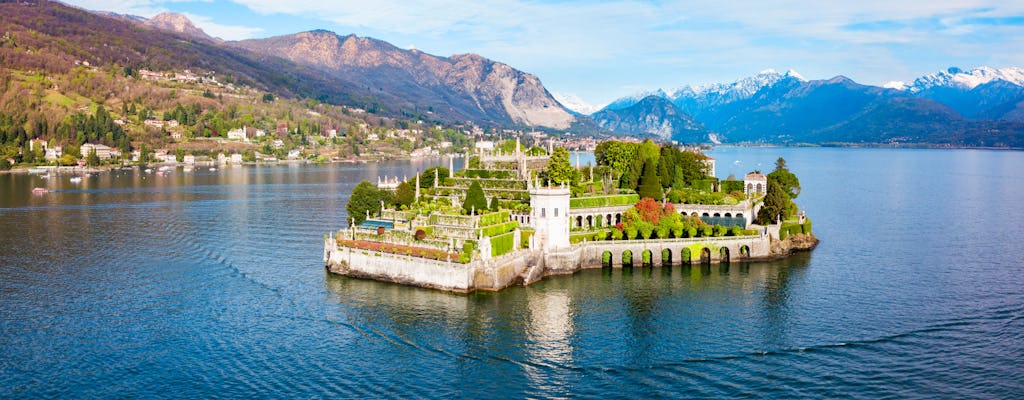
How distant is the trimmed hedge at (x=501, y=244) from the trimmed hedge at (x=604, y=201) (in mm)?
10882

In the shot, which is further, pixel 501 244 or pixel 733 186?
pixel 733 186

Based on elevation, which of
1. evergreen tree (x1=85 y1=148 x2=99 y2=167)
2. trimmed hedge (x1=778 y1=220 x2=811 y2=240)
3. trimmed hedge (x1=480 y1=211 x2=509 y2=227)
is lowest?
trimmed hedge (x1=778 y1=220 x2=811 y2=240)

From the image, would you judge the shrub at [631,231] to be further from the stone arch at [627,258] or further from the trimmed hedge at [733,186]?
the trimmed hedge at [733,186]

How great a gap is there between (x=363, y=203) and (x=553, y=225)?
2362 cm

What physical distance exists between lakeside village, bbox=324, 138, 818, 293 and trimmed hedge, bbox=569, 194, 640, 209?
0.36 ft

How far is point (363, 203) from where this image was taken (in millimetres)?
74562

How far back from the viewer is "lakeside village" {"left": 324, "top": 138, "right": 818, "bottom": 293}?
5375 centimetres

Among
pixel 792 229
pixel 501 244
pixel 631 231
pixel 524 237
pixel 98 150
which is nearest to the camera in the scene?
pixel 501 244

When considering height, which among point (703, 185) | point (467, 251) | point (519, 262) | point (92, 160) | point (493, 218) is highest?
point (92, 160)

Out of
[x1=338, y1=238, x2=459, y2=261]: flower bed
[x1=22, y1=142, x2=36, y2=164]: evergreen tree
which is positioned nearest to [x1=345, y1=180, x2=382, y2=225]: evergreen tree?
[x1=338, y1=238, x2=459, y2=261]: flower bed

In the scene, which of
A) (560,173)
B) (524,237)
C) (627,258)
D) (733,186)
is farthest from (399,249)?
(733,186)

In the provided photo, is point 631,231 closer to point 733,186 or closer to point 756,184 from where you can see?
point 756,184

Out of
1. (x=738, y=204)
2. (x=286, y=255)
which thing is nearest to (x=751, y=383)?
(x=738, y=204)

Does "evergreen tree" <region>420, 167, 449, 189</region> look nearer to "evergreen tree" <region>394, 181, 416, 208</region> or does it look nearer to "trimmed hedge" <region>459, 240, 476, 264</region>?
"evergreen tree" <region>394, 181, 416, 208</region>
